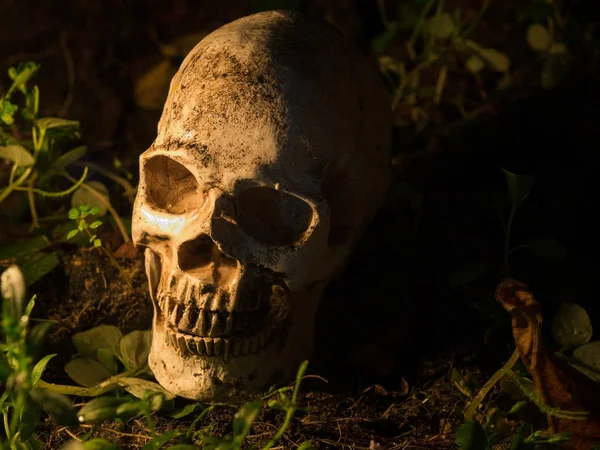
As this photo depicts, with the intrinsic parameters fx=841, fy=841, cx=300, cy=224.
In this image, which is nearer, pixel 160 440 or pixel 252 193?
pixel 160 440

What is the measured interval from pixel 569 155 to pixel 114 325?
51.6 inches

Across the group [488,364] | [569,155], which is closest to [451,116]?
[569,155]

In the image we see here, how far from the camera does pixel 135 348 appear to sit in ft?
6.12

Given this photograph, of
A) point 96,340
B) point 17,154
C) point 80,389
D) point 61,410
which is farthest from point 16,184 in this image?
point 61,410

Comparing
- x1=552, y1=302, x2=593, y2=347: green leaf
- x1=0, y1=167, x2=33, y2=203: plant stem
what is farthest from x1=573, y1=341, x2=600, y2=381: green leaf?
x1=0, y1=167, x2=33, y2=203: plant stem

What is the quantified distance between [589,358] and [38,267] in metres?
1.28

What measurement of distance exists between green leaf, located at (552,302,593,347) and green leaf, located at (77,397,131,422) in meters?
0.98

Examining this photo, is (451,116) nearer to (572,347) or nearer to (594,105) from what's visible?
(594,105)

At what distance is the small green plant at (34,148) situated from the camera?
1.99 m

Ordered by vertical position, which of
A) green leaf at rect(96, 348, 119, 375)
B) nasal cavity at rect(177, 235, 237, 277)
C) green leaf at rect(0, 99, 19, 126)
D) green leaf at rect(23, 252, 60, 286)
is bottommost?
green leaf at rect(96, 348, 119, 375)

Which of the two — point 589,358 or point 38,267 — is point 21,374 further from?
point 589,358

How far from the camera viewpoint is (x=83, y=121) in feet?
8.73

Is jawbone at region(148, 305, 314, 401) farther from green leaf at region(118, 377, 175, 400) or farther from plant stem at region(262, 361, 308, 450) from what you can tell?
plant stem at region(262, 361, 308, 450)

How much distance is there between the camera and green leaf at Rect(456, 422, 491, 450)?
4.77ft
